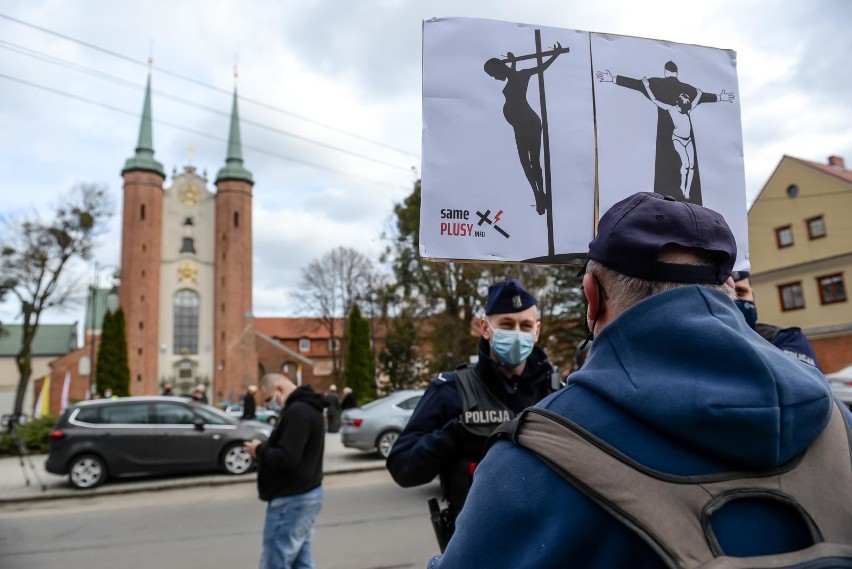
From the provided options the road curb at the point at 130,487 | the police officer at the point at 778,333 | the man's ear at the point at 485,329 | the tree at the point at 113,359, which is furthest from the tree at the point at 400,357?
the man's ear at the point at 485,329

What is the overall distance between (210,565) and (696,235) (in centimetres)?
720

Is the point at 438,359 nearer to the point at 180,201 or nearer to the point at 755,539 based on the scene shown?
the point at 755,539

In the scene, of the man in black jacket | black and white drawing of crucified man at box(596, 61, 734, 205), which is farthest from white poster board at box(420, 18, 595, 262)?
the man in black jacket

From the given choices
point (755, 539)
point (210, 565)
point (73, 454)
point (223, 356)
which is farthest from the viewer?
point (223, 356)

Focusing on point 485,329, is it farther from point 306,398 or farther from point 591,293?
point 306,398

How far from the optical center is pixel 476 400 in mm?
3248

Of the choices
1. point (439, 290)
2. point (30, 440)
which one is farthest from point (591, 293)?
point (439, 290)

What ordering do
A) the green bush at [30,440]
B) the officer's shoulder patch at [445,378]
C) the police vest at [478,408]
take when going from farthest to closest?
1. the green bush at [30,440]
2. the officer's shoulder patch at [445,378]
3. the police vest at [478,408]

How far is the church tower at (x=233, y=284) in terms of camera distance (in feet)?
200

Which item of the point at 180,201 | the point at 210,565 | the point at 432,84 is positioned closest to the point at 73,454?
the point at 210,565

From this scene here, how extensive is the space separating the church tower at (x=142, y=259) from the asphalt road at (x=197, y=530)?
49.9 metres

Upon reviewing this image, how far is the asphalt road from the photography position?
740 centimetres

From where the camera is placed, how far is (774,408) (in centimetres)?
116

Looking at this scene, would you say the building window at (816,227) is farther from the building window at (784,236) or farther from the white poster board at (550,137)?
the white poster board at (550,137)
